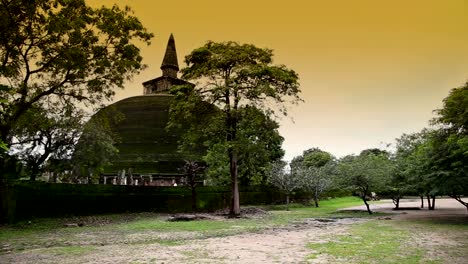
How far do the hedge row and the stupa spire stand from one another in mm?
31251

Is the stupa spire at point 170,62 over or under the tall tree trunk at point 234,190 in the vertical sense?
over

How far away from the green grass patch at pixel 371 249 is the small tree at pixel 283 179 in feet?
79.9

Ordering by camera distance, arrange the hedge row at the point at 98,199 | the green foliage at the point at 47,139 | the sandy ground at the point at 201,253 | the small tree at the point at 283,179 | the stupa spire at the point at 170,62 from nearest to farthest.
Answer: the sandy ground at the point at 201,253 → the hedge row at the point at 98,199 → the green foliage at the point at 47,139 → the small tree at the point at 283,179 → the stupa spire at the point at 170,62

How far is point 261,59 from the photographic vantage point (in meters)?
25.8

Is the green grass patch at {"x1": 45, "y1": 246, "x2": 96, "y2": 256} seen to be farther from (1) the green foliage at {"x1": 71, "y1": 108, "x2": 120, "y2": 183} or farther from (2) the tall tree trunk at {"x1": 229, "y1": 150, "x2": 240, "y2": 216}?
(1) the green foliage at {"x1": 71, "y1": 108, "x2": 120, "y2": 183}

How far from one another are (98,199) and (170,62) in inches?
1567

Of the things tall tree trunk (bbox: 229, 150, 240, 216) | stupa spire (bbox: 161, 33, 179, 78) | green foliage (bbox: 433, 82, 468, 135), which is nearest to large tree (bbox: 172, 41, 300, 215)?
tall tree trunk (bbox: 229, 150, 240, 216)

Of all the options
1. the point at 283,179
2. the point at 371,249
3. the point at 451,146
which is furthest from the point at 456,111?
the point at 283,179

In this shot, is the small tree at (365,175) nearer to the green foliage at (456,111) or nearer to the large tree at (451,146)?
the large tree at (451,146)

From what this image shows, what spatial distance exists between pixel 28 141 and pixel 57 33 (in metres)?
10.6

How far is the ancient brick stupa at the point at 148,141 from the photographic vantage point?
135ft

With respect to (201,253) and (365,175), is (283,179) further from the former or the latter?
(201,253)

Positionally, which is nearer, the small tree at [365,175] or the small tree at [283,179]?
the small tree at [365,175]

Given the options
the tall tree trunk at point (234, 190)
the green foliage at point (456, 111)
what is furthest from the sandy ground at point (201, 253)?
the tall tree trunk at point (234, 190)
